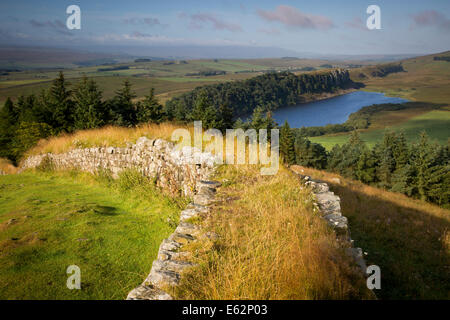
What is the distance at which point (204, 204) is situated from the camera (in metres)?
5.49

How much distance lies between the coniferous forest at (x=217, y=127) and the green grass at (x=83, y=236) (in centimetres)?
741

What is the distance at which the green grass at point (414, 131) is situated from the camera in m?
73.5

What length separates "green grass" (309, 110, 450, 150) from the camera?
241ft

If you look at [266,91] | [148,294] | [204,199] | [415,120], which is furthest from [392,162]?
[266,91]

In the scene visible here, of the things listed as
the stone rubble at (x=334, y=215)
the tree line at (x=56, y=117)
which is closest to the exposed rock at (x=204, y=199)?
the stone rubble at (x=334, y=215)

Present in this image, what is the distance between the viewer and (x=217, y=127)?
112ft

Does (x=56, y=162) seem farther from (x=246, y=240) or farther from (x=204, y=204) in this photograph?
(x=246, y=240)

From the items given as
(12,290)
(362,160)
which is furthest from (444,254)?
(362,160)

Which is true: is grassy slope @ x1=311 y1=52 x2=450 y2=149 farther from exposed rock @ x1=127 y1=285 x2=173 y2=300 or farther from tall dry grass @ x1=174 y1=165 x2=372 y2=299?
exposed rock @ x1=127 y1=285 x2=173 y2=300

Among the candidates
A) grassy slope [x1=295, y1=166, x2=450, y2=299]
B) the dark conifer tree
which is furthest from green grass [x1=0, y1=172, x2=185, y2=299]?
the dark conifer tree

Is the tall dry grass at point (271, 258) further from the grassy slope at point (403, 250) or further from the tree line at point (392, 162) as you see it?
the tree line at point (392, 162)

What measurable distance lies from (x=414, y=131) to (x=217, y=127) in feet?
264

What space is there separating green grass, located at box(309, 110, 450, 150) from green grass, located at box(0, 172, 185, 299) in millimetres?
69358

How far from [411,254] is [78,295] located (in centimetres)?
745
